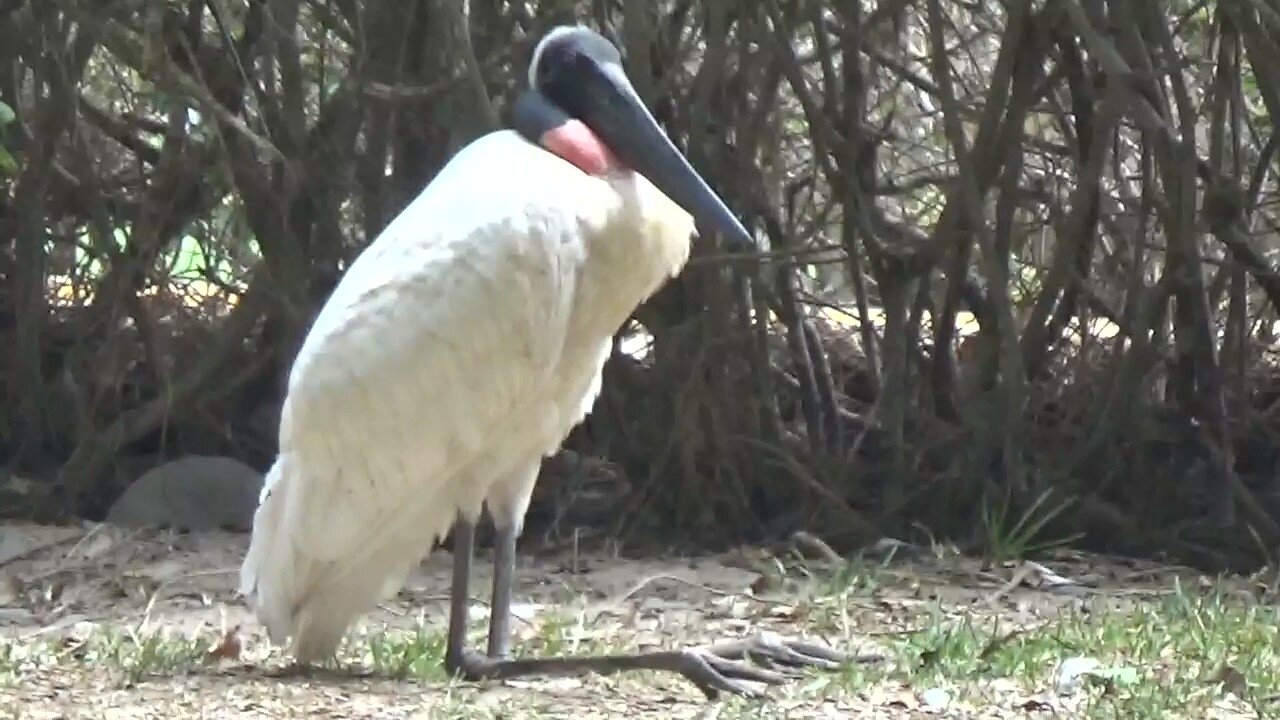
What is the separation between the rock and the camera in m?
7.38

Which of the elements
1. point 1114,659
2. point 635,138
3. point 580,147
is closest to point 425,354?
point 580,147

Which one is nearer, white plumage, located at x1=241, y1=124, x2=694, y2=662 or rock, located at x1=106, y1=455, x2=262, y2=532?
white plumage, located at x1=241, y1=124, x2=694, y2=662

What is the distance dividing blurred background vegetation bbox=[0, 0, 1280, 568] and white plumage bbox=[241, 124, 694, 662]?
194 cm

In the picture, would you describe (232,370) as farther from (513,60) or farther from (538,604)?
(538,604)

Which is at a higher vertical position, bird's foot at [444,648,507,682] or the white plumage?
the white plumage

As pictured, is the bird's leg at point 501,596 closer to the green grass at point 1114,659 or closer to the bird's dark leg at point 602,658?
the bird's dark leg at point 602,658

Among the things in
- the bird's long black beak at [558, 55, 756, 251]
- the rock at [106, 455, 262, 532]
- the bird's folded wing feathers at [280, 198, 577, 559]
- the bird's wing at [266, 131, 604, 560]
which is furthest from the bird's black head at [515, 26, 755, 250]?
the rock at [106, 455, 262, 532]

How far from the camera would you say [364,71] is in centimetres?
700

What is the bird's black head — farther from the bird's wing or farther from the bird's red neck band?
the bird's wing

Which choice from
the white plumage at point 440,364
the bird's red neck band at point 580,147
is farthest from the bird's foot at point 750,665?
the bird's red neck band at point 580,147

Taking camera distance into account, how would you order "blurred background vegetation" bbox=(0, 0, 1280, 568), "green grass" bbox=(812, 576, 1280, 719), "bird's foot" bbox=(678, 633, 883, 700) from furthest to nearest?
"blurred background vegetation" bbox=(0, 0, 1280, 568)
"bird's foot" bbox=(678, 633, 883, 700)
"green grass" bbox=(812, 576, 1280, 719)

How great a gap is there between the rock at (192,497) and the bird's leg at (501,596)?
2.40 metres

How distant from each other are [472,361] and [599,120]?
28.9 inches

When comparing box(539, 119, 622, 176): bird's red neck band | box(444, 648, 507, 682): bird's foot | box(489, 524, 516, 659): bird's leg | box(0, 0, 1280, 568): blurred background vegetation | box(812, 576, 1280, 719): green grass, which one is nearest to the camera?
box(812, 576, 1280, 719): green grass
